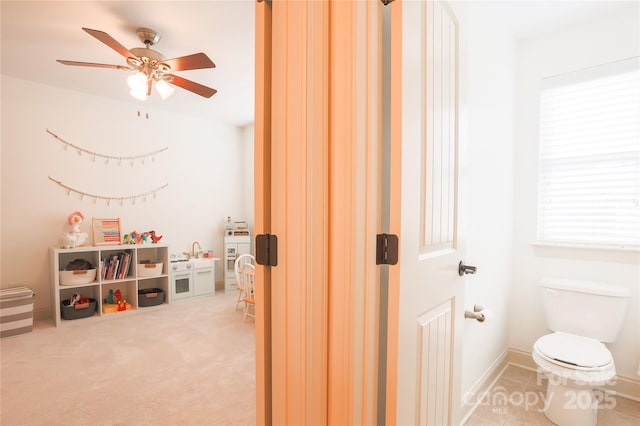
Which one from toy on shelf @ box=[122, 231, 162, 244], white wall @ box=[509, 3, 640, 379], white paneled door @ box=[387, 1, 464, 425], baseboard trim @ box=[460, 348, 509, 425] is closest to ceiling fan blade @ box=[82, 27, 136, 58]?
white paneled door @ box=[387, 1, 464, 425]

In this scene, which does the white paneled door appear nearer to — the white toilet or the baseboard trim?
the baseboard trim

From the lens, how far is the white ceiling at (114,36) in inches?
91.5

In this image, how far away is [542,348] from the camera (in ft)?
6.34

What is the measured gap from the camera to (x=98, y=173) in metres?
4.13

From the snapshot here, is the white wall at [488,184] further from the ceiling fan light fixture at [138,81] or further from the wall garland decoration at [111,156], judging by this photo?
the wall garland decoration at [111,156]

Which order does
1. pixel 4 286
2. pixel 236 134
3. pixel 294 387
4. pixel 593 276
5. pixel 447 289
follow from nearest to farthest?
pixel 294 387, pixel 447 289, pixel 593 276, pixel 4 286, pixel 236 134

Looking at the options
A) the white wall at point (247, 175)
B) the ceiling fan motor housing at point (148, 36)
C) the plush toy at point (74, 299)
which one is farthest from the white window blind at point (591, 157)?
the plush toy at point (74, 299)

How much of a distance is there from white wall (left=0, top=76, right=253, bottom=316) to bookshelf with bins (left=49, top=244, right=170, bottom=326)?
0.96 ft

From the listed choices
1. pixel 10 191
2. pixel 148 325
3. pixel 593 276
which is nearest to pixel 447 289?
pixel 593 276

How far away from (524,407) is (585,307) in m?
0.78

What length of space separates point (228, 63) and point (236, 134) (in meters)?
2.47

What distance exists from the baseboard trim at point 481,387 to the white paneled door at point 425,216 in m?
0.58

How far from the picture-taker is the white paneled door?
3.16 feet

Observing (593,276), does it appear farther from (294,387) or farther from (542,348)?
(294,387)
